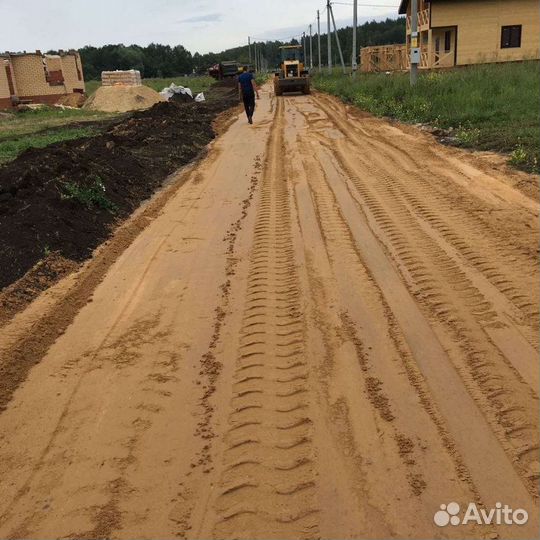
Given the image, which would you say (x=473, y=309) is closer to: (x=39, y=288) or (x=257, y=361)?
(x=257, y=361)

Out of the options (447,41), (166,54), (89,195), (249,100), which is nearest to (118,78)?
(249,100)

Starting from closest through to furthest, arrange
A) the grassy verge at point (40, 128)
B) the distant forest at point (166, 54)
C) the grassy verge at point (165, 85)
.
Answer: the grassy verge at point (40, 128) → the grassy verge at point (165, 85) → the distant forest at point (166, 54)

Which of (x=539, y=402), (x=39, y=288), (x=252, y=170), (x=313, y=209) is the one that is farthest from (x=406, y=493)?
(x=252, y=170)

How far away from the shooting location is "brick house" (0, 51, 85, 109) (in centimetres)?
3169

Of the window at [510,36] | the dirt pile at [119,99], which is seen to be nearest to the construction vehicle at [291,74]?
the dirt pile at [119,99]

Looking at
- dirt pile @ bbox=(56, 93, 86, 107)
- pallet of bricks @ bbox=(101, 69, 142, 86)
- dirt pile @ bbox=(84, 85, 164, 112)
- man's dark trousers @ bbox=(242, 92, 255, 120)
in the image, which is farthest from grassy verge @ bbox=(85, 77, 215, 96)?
man's dark trousers @ bbox=(242, 92, 255, 120)

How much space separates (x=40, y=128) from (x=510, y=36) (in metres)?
29.5

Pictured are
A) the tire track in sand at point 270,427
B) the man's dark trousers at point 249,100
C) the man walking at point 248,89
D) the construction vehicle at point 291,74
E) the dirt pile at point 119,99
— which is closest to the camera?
the tire track in sand at point 270,427

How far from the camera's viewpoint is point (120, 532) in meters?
2.89

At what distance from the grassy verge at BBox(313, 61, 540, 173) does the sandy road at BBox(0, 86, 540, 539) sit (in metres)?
4.37

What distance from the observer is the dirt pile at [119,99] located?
29812mm

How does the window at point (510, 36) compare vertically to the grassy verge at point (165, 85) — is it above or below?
above

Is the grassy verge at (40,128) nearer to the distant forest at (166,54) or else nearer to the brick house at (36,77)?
the brick house at (36,77)

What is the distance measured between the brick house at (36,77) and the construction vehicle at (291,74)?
43.9 feet
